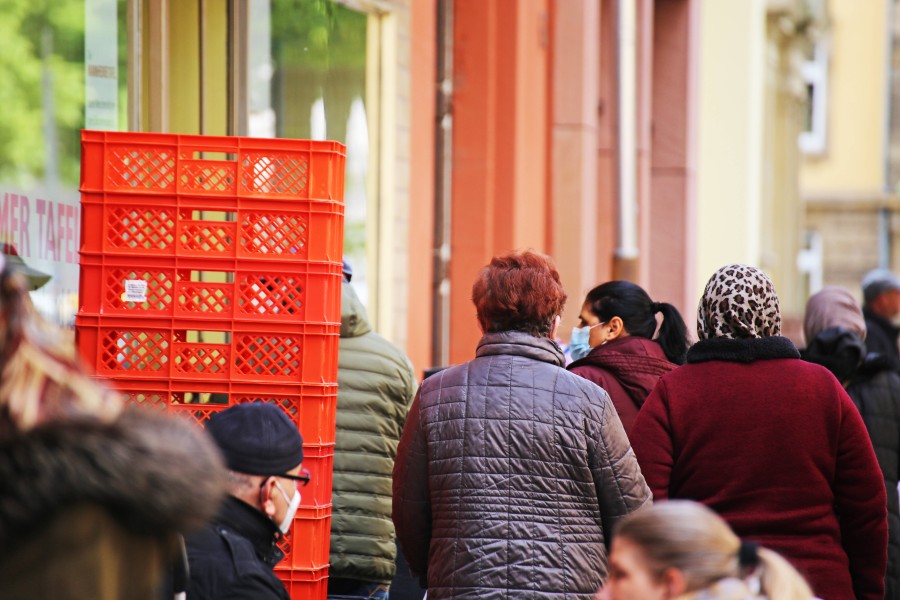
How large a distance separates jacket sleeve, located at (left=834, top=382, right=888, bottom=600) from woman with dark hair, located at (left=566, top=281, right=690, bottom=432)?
3.46ft

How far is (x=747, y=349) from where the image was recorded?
4.91m

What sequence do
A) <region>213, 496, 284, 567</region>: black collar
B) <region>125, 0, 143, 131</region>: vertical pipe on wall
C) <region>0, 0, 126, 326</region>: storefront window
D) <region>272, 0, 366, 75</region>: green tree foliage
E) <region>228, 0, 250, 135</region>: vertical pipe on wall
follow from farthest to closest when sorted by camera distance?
1. <region>272, 0, 366, 75</region>: green tree foliage
2. <region>228, 0, 250, 135</region>: vertical pipe on wall
3. <region>125, 0, 143, 131</region>: vertical pipe on wall
4. <region>0, 0, 126, 326</region>: storefront window
5. <region>213, 496, 284, 567</region>: black collar

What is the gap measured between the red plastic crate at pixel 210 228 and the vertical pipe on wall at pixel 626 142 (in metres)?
9.49

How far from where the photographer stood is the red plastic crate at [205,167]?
4.51 metres

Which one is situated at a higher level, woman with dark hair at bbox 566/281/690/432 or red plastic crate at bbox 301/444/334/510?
woman with dark hair at bbox 566/281/690/432

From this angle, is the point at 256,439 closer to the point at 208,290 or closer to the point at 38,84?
the point at 208,290

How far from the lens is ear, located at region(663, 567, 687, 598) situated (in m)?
3.14

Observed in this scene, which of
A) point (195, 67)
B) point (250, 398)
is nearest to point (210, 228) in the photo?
point (250, 398)

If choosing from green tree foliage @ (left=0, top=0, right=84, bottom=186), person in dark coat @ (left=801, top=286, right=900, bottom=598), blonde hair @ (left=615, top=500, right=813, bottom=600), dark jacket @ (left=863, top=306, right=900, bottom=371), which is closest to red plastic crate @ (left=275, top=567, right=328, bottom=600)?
blonde hair @ (left=615, top=500, right=813, bottom=600)

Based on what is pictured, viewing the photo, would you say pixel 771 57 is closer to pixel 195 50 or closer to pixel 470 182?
pixel 470 182

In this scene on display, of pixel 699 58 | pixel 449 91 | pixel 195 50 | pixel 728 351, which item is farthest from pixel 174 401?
pixel 699 58

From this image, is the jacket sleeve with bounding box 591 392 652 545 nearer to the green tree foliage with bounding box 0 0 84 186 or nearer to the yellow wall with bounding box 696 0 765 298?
the green tree foliage with bounding box 0 0 84 186

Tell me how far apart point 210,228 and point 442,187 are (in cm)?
677

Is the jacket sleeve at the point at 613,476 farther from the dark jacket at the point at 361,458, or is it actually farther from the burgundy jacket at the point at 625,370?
the dark jacket at the point at 361,458
